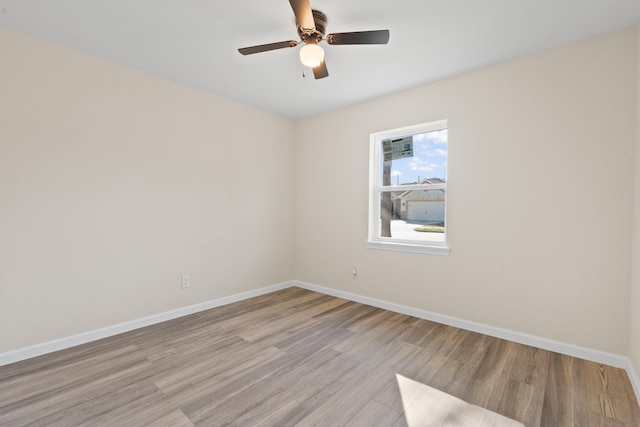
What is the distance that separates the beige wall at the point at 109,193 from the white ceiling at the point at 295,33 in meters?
0.31

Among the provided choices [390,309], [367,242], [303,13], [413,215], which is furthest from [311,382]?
[303,13]

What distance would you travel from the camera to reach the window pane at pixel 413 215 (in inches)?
124

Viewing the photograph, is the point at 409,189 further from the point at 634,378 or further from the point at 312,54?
the point at 634,378

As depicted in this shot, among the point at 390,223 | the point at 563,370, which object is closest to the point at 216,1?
the point at 390,223

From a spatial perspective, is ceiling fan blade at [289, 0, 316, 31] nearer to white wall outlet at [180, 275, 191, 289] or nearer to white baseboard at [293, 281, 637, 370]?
white wall outlet at [180, 275, 191, 289]

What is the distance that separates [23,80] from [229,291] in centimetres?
266

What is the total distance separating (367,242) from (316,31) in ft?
7.69

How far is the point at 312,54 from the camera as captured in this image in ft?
6.40

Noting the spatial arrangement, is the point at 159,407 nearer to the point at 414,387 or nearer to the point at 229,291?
the point at 414,387

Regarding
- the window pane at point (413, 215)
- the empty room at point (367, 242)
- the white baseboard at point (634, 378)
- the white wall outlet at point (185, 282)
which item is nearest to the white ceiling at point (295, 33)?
the empty room at point (367, 242)

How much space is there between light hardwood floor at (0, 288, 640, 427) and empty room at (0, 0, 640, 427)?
0.06 feet

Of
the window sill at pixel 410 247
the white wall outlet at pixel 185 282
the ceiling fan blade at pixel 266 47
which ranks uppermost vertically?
the ceiling fan blade at pixel 266 47

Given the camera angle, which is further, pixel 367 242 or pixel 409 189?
pixel 367 242

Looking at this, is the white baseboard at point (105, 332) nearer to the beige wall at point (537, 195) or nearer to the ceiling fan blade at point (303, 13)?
the beige wall at point (537, 195)
